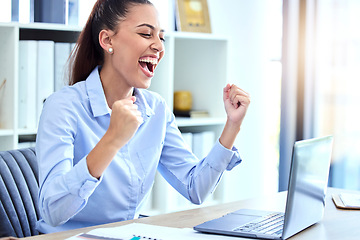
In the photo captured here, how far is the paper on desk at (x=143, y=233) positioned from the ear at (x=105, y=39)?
2.04ft

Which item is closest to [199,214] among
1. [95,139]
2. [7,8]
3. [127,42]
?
[95,139]

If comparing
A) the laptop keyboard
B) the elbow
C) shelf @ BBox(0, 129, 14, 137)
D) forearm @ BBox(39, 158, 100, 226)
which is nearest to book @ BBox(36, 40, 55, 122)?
shelf @ BBox(0, 129, 14, 137)

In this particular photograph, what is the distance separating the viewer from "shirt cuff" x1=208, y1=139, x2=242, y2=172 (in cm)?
169

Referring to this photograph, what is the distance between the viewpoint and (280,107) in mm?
3178

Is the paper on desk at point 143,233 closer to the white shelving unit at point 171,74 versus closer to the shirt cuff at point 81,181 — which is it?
the shirt cuff at point 81,181

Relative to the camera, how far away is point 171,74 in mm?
2760

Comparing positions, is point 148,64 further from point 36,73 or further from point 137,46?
point 36,73

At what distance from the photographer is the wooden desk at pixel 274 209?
1.32 metres

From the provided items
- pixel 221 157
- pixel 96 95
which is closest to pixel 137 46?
pixel 96 95

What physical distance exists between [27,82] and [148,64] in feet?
2.77

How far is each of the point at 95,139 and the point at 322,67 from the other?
1701mm

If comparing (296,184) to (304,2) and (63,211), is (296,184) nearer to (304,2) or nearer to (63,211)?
(63,211)

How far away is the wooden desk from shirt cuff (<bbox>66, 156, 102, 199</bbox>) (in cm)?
9

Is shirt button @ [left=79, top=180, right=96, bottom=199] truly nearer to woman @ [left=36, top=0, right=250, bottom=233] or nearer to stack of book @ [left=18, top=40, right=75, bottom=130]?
woman @ [left=36, top=0, right=250, bottom=233]
